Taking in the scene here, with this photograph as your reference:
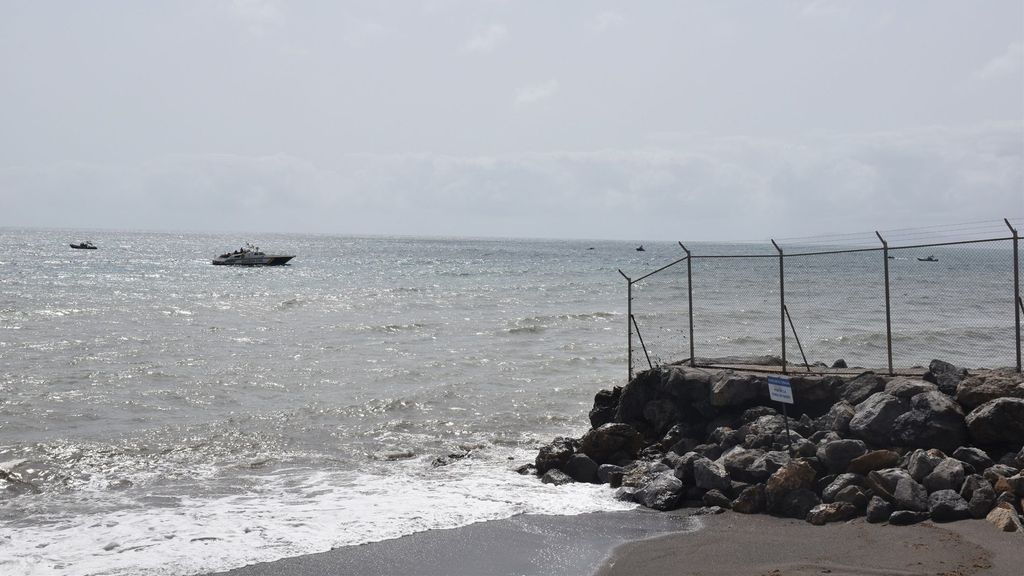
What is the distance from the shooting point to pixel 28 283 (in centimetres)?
5553

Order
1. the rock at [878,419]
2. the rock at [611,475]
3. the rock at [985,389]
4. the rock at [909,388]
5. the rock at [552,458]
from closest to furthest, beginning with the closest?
1. the rock at [985,389]
2. the rock at [878,419]
3. the rock at [909,388]
4. the rock at [611,475]
5. the rock at [552,458]

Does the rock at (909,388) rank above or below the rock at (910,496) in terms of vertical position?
above

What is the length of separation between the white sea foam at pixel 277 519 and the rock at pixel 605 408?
2.55 metres

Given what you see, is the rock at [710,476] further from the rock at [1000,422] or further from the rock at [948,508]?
the rock at [1000,422]

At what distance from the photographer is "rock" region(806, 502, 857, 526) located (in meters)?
9.99

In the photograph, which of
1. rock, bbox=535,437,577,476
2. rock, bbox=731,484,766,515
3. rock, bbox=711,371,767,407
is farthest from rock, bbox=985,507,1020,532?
rock, bbox=535,437,577,476

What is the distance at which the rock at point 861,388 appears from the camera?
1268 centimetres

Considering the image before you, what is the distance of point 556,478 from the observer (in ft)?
41.0

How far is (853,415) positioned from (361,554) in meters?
6.73

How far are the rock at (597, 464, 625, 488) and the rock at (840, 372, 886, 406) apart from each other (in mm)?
3423

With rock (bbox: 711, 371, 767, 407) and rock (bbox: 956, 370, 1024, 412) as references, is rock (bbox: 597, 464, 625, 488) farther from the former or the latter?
rock (bbox: 956, 370, 1024, 412)

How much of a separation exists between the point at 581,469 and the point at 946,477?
4.69 m

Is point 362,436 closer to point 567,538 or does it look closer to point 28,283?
point 567,538

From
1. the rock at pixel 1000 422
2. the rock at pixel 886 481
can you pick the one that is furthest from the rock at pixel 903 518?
the rock at pixel 1000 422
